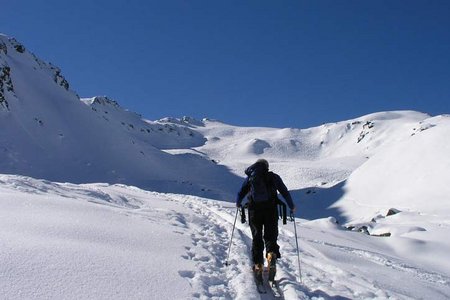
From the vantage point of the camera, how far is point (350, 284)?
8102 mm

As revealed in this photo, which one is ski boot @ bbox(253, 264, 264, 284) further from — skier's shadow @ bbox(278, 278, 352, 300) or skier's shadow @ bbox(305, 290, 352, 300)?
skier's shadow @ bbox(305, 290, 352, 300)

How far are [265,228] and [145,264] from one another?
7.44ft

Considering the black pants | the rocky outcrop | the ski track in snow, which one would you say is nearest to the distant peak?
the rocky outcrop

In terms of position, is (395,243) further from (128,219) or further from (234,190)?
(234,190)

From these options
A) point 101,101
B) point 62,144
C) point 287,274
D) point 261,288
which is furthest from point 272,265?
point 101,101

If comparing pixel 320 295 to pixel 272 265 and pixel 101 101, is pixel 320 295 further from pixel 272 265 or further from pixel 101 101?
pixel 101 101

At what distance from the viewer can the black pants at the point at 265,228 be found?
8180 mm

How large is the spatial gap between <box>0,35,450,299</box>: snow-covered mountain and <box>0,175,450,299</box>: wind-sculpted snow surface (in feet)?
0.11

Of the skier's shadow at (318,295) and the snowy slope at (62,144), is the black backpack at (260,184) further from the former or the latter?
the snowy slope at (62,144)

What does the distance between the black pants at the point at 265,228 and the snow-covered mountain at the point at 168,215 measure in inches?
23.5

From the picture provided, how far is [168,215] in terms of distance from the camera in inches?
570

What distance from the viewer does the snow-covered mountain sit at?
6.70 metres

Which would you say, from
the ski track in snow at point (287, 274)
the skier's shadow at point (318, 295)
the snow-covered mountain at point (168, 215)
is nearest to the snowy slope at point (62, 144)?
the snow-covered mountain at point (168, 215)

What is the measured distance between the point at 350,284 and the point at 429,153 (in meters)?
36.0
